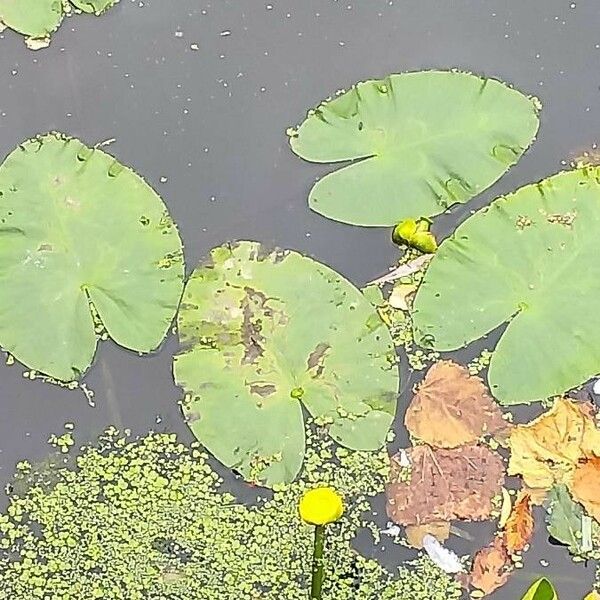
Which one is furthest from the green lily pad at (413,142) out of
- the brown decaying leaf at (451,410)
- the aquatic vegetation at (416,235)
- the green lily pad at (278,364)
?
the brown decaying leaf at (451,410)

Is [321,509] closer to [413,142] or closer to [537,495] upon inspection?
[537,495]

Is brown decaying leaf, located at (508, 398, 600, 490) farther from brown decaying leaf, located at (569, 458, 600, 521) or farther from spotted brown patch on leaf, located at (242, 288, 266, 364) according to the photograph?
spotted brown patch on leaf, located at (242, 288, 266, 364)

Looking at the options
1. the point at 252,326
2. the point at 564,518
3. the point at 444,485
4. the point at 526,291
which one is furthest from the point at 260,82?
the point at 564,518

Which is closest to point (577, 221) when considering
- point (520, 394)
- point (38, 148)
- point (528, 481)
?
point (520, 394)

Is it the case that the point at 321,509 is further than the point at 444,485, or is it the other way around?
the point at 444,485

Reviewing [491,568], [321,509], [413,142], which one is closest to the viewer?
[321,509]

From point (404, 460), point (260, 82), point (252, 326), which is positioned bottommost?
point (404, 460)

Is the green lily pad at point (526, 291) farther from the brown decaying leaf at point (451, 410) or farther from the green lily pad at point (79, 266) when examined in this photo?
the green lily pad at point (79, 266)

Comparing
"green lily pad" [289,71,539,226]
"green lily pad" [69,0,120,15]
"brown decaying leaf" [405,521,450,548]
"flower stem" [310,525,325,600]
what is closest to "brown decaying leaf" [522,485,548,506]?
"brown decaying leaf" [405,521,450,548]
